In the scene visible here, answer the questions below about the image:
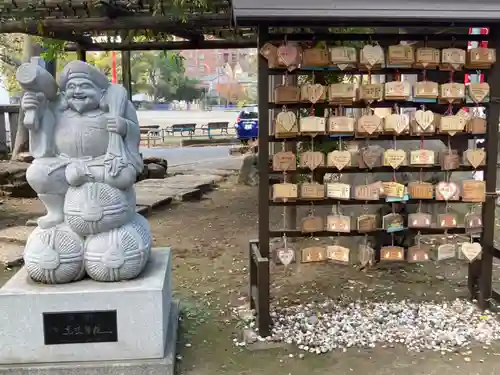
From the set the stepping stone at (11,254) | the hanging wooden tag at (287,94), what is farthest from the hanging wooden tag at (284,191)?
the stepping stone at (11,254)

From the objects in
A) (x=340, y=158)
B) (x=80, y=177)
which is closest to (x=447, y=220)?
(x=340, y=158)

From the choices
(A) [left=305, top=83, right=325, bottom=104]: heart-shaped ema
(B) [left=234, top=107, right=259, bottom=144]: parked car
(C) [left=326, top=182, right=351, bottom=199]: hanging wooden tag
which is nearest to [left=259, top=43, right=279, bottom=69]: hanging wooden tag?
(A) [left=305, top=83, right=325, bottom=104]: heart-shaped ema

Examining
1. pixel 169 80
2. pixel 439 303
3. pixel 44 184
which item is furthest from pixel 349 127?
pixel 169 80

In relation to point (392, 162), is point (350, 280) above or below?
below

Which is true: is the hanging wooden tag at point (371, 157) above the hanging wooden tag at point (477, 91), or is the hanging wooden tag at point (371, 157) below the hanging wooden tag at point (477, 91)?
below

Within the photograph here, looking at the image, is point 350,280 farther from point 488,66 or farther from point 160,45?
point 160,45

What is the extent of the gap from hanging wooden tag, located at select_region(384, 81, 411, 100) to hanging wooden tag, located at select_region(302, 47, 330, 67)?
50 cm

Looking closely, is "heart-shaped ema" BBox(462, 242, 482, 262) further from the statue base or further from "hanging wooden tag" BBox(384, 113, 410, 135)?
the statue base

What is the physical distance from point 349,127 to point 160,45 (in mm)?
6357

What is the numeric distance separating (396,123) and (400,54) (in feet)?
1.68

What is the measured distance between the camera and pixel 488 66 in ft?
13.4

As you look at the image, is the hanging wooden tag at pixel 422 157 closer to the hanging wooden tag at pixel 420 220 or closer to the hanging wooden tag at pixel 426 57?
the hanging wooden tag at pixel 420 220

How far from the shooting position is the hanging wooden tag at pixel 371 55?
384 cm

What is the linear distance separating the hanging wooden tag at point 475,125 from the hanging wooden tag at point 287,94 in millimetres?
1394
